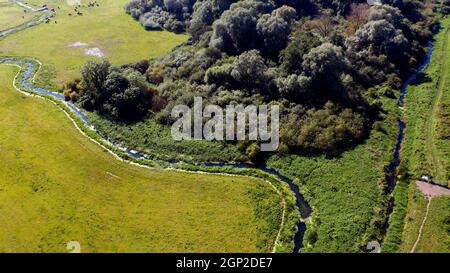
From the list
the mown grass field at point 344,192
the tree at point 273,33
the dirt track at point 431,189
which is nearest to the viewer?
the mown grass field at point 344,192

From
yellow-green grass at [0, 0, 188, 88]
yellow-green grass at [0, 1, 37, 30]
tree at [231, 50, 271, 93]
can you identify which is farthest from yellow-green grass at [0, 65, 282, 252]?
yellow-green grass at [0, 1, 37, 30]

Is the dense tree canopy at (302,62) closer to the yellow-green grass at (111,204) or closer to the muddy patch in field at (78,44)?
the yellow-green grass at (111,204)

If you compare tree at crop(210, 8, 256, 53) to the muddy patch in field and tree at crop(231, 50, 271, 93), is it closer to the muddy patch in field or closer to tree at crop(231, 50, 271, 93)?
tree at crop(231, 50, 271, 93)

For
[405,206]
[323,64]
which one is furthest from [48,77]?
[405,206]

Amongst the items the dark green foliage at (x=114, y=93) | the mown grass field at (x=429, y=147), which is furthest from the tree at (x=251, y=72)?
the mown grass field at (x=429, y=147)

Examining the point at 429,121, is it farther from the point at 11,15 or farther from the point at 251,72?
the point at 11,15

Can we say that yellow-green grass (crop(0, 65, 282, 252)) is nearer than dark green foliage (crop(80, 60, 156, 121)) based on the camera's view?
Yes

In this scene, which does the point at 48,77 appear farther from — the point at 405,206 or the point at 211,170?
the point at 405,206
